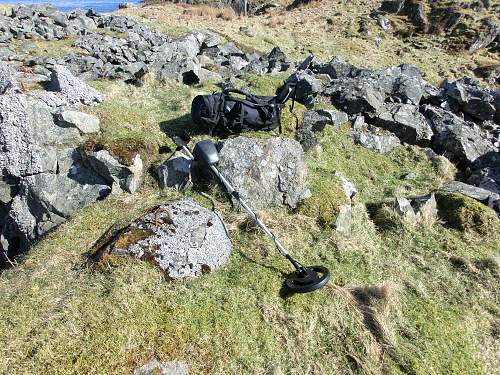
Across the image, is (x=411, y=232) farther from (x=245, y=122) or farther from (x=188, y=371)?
(x=188, y=371)

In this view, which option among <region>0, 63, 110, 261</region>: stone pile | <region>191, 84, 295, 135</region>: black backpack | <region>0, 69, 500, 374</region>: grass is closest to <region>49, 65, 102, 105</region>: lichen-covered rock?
<region>0, 63, 110, 261</region>: stone pile

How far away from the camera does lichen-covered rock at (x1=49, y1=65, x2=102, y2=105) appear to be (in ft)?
31.4

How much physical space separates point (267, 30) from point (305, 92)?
20964mm

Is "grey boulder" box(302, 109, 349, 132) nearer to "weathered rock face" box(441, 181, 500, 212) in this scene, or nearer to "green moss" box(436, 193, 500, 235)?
"weathered rock face" box(441, 181, 500, 212)

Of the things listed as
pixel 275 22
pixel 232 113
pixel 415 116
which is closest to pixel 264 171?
pixel 232 113

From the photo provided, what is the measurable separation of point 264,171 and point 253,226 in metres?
1.25

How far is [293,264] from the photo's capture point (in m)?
5.74

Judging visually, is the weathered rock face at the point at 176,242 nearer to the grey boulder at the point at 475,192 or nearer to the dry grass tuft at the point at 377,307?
the dry grass tuft at the point at 377,307

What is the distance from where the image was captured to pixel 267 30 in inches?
1163

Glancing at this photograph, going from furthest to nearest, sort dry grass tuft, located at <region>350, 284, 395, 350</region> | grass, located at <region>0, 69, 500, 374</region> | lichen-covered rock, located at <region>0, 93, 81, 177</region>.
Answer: lichen-covered rock, located at <region>0, 93, 81, 177</region> < dry grass tuft, located at <region>350, 284, 395, 350</region> < grass, located at <region>0, 69, 500, 374</region>

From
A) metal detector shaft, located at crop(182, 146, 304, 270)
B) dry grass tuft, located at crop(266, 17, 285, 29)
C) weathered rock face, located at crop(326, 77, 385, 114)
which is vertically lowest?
dry grass tuft, located at crop(266, 17, 285, 29)

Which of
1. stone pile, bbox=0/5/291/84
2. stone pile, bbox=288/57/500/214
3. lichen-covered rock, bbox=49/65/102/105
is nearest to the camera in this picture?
lichen-covered rock, bbox=49/65/102/105

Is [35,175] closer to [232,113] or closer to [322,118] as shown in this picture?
[232,113]

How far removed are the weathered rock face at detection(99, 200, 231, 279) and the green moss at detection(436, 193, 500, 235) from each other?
16.8ft
